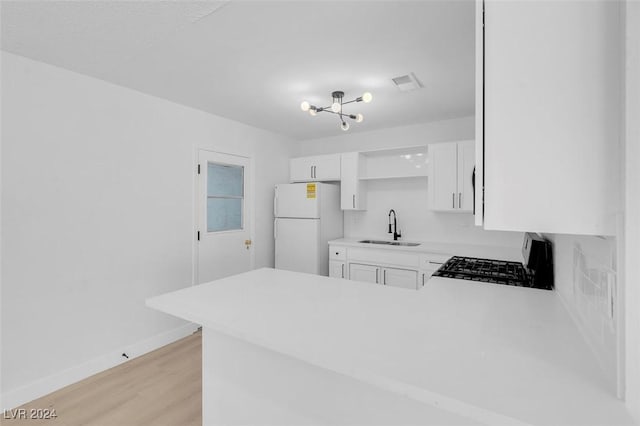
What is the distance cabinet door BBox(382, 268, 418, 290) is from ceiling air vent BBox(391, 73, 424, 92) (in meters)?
1.94

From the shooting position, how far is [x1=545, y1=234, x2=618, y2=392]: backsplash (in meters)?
0.76

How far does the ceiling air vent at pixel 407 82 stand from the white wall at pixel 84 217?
216cm

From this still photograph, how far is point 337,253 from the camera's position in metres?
3.90

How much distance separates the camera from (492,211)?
84 cm

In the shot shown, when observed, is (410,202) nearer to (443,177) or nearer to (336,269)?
(443,177)

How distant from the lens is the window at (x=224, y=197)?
11.3 ft

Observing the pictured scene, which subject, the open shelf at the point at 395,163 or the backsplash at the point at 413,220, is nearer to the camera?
the backsplash at the point at 413,220

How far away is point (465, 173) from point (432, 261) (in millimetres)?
1071

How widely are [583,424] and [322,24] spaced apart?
6.60 feet

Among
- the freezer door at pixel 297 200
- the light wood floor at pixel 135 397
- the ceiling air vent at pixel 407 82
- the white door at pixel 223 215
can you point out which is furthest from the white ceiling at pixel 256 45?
the light wood floor at pixel 135 397

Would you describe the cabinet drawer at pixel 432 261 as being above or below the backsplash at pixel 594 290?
below

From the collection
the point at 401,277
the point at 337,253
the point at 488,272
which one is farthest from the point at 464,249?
the point at 337,253

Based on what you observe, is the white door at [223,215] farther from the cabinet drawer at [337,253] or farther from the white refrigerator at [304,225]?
the cabinet drawer at [337,253]

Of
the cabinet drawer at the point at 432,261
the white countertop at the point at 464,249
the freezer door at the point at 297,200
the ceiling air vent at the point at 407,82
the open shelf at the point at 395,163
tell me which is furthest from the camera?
the freezer door at the point at 297,200
